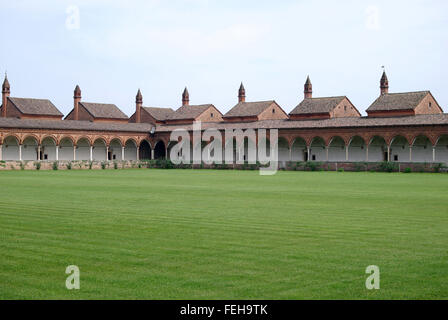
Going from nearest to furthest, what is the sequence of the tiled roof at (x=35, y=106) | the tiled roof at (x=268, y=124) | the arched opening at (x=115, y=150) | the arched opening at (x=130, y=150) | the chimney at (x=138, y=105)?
the tiled roof at (x=268, y=124) → the tiled roof at (x=35, y=106) → the arched opening at (x=115, y=150) → the arched opening at (x=130, y=150) → the chimney at (x=138, y=105)

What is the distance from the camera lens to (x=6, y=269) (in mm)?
7801

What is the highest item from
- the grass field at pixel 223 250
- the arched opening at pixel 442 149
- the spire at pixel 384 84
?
the spire at pixel 384 84

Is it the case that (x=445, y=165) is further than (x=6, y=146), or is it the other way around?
(x=6, y=146)

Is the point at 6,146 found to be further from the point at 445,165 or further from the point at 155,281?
the point at 155,281

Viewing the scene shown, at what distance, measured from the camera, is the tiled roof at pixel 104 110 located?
72188mm

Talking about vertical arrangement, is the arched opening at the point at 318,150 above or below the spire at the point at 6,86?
below

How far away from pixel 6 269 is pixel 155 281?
209cm

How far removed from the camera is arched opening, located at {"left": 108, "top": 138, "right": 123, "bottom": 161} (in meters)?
66.7

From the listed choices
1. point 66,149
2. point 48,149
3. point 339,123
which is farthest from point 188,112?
point 339,123

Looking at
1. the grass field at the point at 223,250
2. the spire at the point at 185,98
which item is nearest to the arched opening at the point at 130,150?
the spire at the point at 185,98

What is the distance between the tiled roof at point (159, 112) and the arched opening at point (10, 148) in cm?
2041

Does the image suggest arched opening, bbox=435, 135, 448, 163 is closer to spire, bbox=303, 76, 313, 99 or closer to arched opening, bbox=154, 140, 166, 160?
spire, bbox=303, 76, 313, 99

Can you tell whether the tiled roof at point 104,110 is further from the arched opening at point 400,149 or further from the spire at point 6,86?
the arched opening at point 400,149
